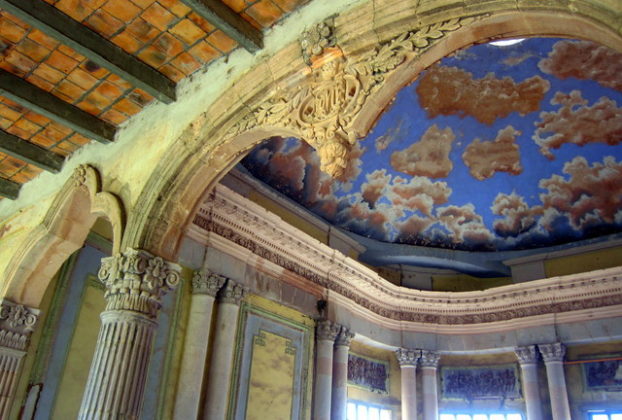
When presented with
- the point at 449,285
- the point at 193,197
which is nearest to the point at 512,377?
the point at 449,285

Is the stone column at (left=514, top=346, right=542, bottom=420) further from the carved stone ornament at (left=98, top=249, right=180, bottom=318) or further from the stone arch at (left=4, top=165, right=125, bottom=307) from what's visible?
the stone arch at (left=4, top=165, right=125, bottom=307)

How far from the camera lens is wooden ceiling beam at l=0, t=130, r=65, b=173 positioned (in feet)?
24.8

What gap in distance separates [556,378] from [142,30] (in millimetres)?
10844

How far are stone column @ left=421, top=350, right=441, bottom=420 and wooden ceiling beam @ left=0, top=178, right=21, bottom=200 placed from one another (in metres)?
9.53

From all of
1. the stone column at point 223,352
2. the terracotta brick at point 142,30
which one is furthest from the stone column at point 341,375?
the terracotta brick at point 142,30

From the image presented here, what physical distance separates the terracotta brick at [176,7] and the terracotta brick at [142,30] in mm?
346

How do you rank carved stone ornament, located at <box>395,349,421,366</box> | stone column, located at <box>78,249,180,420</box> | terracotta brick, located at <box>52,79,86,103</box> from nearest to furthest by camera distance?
1. stone column, located at <box>78,249,180,420</box>
2. terracotta brick, located at <box>52,79,86,103</box>
3. carved stone ornament, located at <box>395,349,421,366</box>

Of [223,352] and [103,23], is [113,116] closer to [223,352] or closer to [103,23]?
[103,23]

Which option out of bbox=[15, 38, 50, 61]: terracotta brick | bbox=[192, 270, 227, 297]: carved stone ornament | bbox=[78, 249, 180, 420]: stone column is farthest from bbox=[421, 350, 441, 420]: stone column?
bbox=[15, 38, 50, 61]: terracotta brick

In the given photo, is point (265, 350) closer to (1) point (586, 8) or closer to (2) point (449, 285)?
(2) point (449, 285)

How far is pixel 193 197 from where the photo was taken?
6203 millimetres

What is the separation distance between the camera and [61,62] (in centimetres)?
633

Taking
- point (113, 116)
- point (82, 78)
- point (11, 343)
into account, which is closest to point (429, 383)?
point (11, 343)

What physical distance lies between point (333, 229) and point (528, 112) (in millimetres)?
5097
